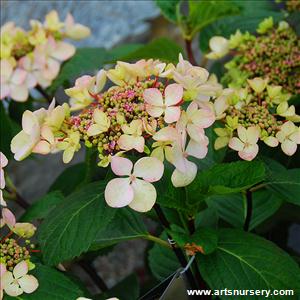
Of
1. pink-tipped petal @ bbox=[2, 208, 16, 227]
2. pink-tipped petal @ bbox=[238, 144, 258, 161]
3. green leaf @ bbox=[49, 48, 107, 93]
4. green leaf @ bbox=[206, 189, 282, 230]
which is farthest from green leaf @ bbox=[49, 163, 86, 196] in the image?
pink-tipped petal @ bbox=[238, 144, 258, 161]

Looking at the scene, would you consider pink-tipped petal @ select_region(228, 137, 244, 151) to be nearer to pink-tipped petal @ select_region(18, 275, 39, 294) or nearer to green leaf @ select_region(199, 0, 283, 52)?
pink-tipped petal @ select_region(18, 275, 39, 294)

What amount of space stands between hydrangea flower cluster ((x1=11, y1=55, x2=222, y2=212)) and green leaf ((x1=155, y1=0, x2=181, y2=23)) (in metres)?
0.61

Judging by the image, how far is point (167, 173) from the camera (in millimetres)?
890

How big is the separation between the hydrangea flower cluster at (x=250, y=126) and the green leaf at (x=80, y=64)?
1.85 feet

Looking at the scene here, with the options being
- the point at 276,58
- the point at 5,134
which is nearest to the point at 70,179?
the point at 5,134

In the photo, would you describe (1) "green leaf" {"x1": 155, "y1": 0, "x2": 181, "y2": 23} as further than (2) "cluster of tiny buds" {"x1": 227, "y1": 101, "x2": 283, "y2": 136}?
Yes

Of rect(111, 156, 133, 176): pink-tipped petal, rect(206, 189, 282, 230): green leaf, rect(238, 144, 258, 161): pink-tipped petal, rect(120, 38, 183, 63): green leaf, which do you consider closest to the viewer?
rect(111, 156, 133, 176): pink-tipped petal

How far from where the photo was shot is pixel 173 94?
817 millimetres

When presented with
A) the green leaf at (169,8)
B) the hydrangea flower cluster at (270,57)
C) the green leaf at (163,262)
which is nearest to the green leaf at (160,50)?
the green leaf at (169,8)

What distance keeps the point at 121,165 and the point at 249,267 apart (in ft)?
0.91

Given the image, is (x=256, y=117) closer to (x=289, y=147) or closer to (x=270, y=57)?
(x=289, y=147)

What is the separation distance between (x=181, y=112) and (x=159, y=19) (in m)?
1.51

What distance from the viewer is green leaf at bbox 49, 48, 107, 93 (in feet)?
4.75

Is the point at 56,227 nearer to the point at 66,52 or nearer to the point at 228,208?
the point at 228,208
